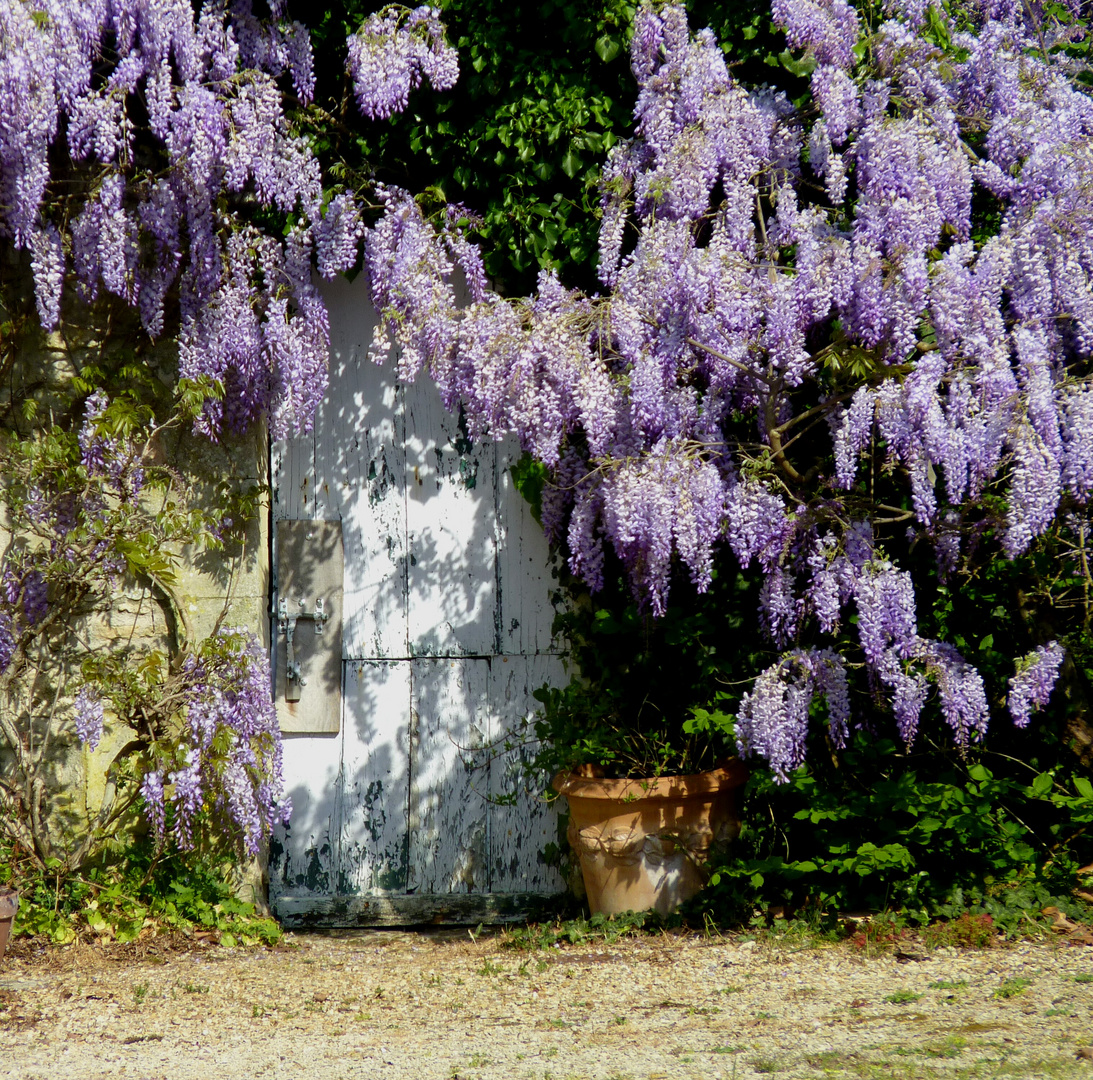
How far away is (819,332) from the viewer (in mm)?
3299

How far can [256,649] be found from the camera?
3.57 metres

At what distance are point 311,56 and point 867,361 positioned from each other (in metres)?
2.17

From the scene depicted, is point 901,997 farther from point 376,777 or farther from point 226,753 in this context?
point 226,753

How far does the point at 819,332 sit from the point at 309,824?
2.43 m

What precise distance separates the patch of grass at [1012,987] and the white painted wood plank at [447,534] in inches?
77.3

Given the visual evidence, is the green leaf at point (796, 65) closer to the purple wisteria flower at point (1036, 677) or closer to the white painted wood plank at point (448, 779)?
the purple wisteria flower at point (1036, 677)

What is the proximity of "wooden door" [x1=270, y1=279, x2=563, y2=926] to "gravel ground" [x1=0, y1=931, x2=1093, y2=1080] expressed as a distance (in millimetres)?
396

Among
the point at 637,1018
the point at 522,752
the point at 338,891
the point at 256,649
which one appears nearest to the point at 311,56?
the point at 256,649

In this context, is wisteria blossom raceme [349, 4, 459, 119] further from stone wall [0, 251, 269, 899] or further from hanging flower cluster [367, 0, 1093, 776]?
stone wall [0, 251, 269, 899]

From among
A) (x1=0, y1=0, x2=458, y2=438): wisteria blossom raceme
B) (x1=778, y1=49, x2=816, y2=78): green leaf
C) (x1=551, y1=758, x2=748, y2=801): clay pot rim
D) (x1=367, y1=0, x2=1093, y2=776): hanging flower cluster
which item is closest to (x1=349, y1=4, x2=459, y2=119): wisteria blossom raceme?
(x1=0, y1=0, x2=458, y2=438): wisteria blossom raceme

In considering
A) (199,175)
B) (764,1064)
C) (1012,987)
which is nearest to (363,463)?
(199,175)

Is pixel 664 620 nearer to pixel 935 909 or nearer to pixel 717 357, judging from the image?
pixel 717 357

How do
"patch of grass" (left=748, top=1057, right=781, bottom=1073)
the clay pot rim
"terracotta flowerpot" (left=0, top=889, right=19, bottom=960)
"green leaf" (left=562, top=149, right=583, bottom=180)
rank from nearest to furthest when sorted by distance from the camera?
1. "patch of grass" (left=748, top=1057, right=781, bottom=1073)
2. "terracotta flowerpot" (left=0, top=889, right=19, bottom=960)
3. the clay pot rim
4. "green leaf" (left=562, top=149, right=583, bottom=180)

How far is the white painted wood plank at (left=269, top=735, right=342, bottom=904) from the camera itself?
3818 millimetres
